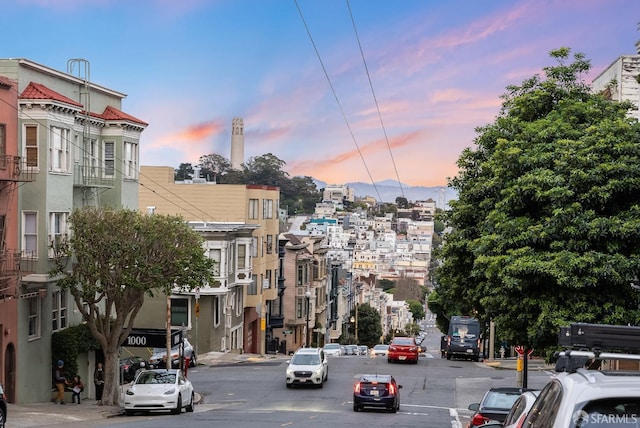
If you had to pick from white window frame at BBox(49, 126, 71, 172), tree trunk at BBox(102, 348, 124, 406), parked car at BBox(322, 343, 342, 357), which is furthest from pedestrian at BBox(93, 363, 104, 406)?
parked car at BBox(322, 343, 342, 357)

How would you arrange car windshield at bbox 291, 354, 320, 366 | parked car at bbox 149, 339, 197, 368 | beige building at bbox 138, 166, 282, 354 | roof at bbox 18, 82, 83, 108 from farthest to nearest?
beige building at bbox 138, 166, 282, 354 < parked car at bbox 149, 339, 197, 368 < car windshield at bbox 291, 354, 320, 366 < roof at bbox 18, 82, 83, 108

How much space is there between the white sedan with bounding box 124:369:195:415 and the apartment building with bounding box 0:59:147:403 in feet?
13.9

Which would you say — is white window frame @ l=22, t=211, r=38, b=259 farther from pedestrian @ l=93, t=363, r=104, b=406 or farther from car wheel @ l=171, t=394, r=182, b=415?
car wheel @ l=171, t=394, r=182, b=415

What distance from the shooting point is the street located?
96.6 ft

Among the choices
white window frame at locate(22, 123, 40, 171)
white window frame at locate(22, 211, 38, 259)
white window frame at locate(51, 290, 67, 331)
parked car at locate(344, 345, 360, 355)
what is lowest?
parked car at locate(344, 345, 360, 355)

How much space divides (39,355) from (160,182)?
38.4 meters

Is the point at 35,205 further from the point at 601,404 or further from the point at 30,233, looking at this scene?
the point at 601,404

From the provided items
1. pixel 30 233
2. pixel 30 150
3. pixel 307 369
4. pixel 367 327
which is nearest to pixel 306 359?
pixel 307 369

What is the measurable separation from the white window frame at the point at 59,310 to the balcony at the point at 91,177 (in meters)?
4.26

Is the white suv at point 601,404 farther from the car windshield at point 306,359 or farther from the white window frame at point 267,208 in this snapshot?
the white window frame at point 267,208

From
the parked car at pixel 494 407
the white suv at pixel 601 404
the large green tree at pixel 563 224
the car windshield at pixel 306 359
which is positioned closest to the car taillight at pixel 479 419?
the parked car at pixel 494 407

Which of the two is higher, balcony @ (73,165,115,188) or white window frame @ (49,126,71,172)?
white window frame @ (49,126,71,172)

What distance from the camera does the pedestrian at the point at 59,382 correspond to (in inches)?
1336

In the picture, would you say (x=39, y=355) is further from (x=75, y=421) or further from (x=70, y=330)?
(x=75, y=421)
